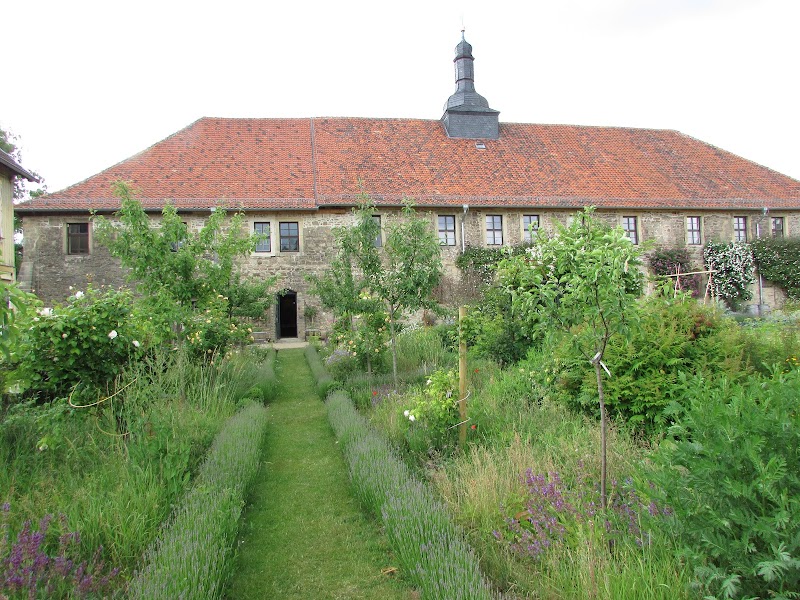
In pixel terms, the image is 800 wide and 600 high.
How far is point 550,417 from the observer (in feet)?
20.3

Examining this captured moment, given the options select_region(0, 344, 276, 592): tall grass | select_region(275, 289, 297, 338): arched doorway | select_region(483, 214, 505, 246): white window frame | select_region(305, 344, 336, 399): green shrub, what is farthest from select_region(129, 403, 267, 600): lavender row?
select_region(483, 214, 505, 246): white window frame

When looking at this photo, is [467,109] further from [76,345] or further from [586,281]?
[586,281]

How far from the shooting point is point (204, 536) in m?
3.56

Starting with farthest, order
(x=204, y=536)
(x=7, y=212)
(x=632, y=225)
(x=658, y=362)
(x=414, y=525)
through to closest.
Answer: (x=632, y=225)
(x=7, y=212)
(x=658, y=362)
(x=414, y=525)
(x=204, y=536)

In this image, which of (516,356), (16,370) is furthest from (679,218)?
(16,370)

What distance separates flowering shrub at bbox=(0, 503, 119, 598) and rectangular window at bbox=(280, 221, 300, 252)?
1629cm

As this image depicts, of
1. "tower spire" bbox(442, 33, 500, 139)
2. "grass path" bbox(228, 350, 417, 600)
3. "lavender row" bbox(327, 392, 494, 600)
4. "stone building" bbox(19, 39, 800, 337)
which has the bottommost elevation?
"grass path" bbox(228, 350, 417, 600)

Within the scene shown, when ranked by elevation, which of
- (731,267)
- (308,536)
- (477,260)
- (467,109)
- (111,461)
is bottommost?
(308,536)

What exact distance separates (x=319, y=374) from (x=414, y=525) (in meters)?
7.42

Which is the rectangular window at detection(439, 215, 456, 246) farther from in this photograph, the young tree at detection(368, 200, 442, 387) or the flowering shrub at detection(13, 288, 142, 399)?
the flowering shrub at detection(13, 288, 142, 399)

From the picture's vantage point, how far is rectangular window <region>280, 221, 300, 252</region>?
19484mm

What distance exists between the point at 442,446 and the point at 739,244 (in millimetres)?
20781

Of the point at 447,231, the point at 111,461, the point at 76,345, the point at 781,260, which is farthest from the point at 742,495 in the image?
the point at 781,260

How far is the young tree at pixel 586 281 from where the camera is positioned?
3604mm
